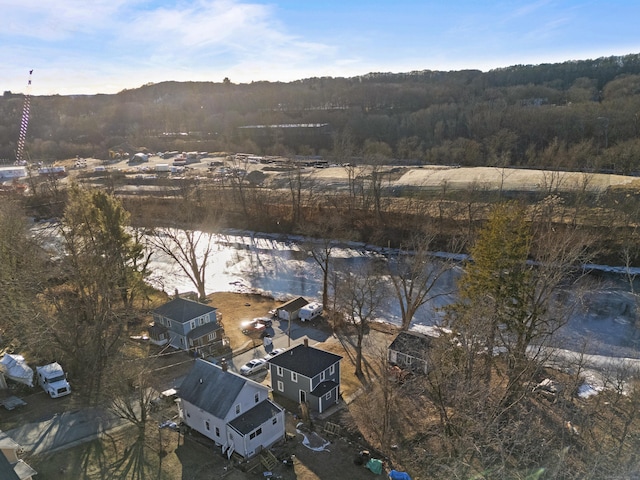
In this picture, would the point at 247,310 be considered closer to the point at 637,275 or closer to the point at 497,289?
the point at 497,289

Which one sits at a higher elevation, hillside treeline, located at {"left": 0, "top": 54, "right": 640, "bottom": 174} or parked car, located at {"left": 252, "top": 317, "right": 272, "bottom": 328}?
hillside treeline, located at {"left": 0, "top": 54, "right": 640, "bottom": 174}

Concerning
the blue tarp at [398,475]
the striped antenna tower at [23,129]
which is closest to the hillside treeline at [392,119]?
the striped antenna tower at [23,129]

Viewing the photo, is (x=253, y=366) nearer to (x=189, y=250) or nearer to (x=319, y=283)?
(x=189, y=250)

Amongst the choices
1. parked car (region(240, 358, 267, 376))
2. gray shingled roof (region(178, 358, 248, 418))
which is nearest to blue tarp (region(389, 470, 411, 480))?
gray shingled roof (region(178, 358, 248, 418))

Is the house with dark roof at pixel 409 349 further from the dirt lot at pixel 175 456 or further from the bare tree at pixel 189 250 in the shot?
the bare tree at pixel 189 250

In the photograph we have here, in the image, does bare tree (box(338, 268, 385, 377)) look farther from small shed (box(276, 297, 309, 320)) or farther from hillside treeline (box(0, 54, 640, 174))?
hillside treeline (box(0, 54, 640, 174))
